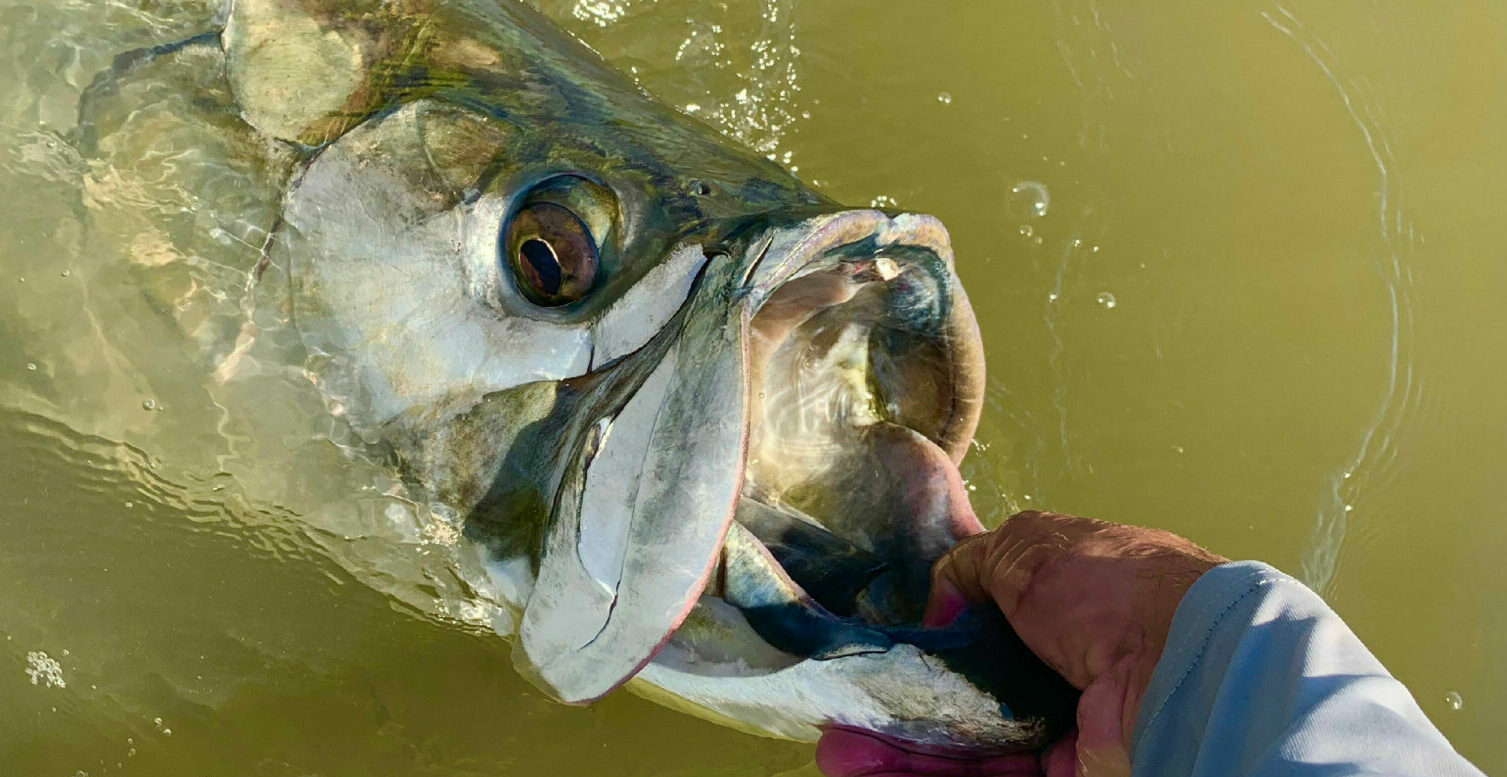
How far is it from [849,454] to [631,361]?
1.68ft

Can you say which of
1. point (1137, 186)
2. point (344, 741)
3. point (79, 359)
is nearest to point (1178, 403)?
point (1137, 186)

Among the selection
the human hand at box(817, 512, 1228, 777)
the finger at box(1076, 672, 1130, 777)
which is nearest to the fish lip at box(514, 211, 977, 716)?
the human hand at box(817, 512, 1228, 777)

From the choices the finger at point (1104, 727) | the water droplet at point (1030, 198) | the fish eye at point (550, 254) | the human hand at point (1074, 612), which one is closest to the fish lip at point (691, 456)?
the fish eye at point (550, 254)

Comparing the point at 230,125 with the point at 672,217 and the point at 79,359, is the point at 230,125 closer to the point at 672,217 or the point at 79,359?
the point at 79,359

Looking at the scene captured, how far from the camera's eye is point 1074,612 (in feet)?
3.76

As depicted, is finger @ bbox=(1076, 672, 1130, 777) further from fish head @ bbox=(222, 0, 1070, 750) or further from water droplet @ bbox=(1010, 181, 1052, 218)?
water droplet @ bbox=(1010, 181, 1052, 218)

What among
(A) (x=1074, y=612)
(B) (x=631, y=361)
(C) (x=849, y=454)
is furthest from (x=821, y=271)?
(A) (x=1074, y=612)

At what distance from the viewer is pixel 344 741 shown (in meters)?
2.21

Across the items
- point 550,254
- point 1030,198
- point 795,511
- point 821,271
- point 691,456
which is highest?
point 1030,198

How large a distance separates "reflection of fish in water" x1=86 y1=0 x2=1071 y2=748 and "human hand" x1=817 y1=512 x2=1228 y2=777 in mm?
56

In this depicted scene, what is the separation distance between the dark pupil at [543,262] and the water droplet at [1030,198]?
175cm

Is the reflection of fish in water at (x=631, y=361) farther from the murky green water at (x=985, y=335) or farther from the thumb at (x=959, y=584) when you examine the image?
the murky green water at (x=985, y=335)

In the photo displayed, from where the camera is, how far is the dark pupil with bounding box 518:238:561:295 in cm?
127

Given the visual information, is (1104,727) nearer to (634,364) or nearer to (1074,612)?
(1074,612)
